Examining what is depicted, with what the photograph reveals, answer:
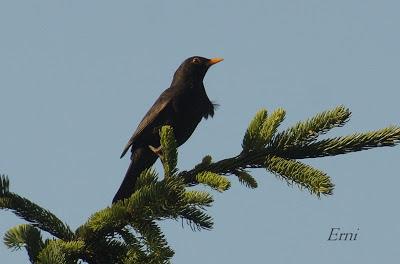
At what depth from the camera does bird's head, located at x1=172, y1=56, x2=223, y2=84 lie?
24.6ft

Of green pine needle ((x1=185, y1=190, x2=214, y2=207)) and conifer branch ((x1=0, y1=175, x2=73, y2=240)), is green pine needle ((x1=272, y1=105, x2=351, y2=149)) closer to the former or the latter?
green pine needle ((x1=185, y1=190, x2=214, y2=207))

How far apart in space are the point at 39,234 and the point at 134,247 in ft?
1.40

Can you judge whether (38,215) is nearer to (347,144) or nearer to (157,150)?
(347,144)

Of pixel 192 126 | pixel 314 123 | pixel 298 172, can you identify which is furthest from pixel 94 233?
pixel 192 126

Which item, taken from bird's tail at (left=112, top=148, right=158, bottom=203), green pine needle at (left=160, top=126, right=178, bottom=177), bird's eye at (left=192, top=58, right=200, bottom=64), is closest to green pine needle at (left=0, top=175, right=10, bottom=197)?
green pine needle at (left=160, top=126, right=178, bottom=177)

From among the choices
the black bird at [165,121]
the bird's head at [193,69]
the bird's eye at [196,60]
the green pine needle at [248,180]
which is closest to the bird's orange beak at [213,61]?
the bird's head at [193,69]

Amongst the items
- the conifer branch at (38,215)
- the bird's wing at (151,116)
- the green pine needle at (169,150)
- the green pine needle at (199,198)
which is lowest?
the conifer branch at (38,215)

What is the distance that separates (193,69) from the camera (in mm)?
7711

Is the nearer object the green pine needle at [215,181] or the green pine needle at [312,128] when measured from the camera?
the green pine needle at [215,181]

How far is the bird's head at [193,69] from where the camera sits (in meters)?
7.48

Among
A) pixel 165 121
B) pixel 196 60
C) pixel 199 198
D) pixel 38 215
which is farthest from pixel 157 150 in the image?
pixel 199 198

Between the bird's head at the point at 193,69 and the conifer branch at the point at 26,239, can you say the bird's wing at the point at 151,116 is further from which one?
the conifer branch at the point at 26,239

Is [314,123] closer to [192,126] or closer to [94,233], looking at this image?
[94,233]

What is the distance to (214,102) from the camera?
717 centimetres
